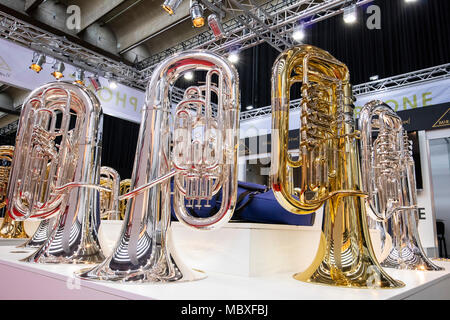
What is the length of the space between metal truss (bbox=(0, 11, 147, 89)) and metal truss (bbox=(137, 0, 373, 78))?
0.47 m

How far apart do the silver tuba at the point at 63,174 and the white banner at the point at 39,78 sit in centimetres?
376

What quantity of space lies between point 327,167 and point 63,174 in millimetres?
1039

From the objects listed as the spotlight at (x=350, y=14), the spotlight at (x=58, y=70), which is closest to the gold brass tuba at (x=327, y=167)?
the spotlight at (x=350, y=14)

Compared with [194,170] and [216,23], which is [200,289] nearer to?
[194,170]

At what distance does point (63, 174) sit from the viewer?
4.45ft

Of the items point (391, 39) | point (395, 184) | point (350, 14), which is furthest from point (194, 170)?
point (391, 39)

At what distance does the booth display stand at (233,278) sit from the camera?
74 cm

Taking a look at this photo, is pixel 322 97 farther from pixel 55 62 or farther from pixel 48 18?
pixel 48 18

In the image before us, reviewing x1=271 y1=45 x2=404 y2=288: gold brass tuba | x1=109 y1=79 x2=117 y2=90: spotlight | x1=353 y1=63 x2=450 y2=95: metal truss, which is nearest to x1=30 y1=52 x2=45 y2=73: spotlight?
x1=109 y1=79 x2=117 y2=90: spotlight

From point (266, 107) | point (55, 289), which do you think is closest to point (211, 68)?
point (55, 289)

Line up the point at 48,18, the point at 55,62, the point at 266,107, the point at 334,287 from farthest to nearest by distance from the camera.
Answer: the point at 266,107 < the point at 48,18 < the point at 55,62 < the point at 334,287

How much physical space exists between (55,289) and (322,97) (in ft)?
3.20

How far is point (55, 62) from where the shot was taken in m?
5.39

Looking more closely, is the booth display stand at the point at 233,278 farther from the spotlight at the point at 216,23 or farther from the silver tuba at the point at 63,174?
the spotlight at the point at 216,23
